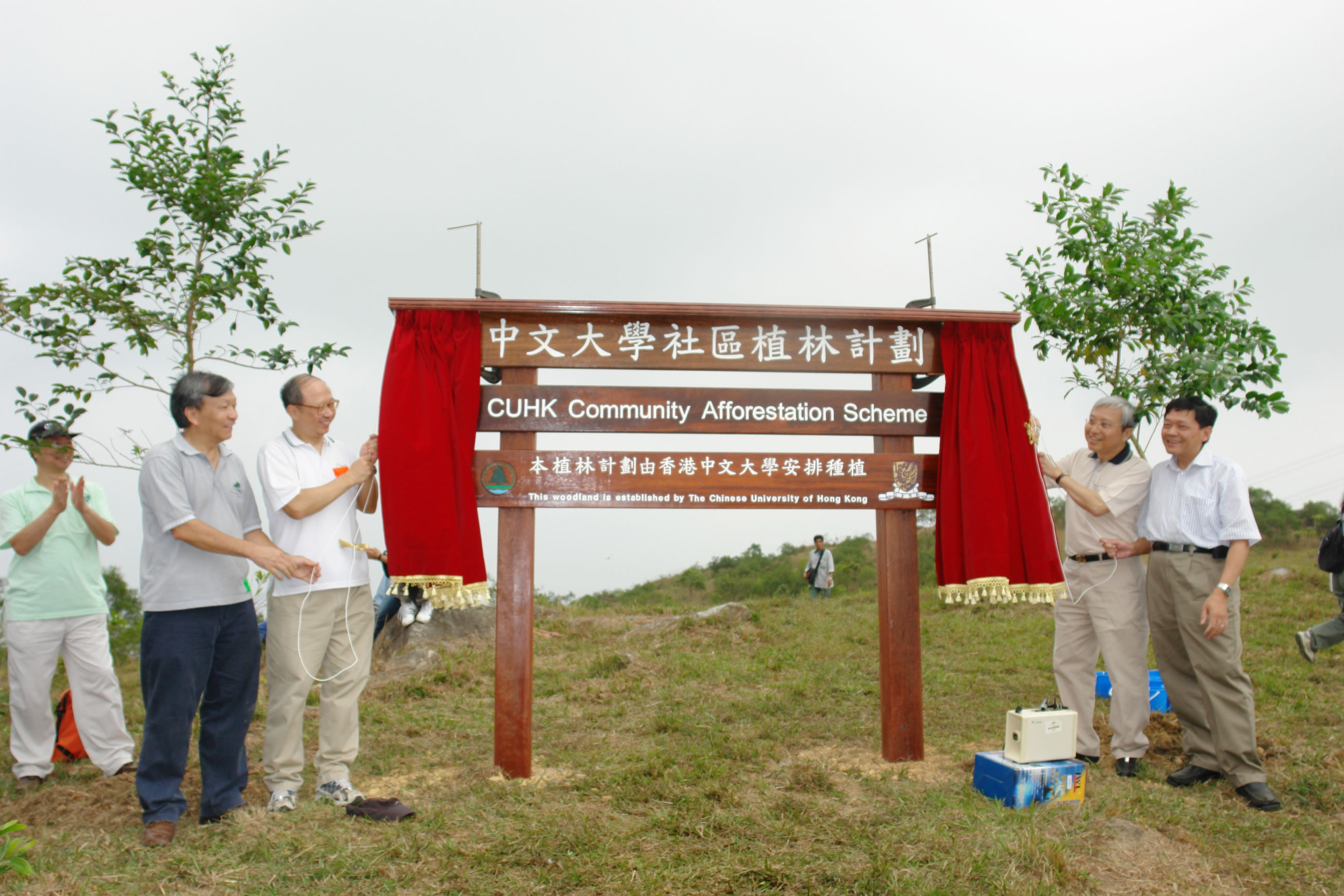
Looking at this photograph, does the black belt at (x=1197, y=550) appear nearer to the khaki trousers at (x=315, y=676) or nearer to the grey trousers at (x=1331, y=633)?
the grey trousers at (x=1331, y=633)

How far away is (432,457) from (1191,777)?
391cm

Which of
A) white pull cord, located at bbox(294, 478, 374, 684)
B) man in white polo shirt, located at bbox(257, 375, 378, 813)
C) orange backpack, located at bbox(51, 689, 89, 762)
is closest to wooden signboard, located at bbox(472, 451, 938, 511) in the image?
white pull cord, located at bbox(294, 478, 374, 684)

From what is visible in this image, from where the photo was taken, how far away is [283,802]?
3715 millimetres

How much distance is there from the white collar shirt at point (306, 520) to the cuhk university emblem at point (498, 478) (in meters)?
0.70

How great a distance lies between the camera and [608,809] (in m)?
3.67

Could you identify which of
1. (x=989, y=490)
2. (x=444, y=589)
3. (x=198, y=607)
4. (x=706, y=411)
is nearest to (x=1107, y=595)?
(x=989, y=490)

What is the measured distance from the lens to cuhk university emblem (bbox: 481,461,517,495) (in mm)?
4414

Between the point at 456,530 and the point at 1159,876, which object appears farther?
the point at 456,530

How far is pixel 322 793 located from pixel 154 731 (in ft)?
2.36

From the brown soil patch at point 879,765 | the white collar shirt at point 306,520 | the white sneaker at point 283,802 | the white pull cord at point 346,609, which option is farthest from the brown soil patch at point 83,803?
the brown soil patch at point 879,765

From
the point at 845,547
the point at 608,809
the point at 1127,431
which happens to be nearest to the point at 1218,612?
the point at 1127,431

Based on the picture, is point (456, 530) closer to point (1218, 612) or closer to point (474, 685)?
point (474, 685)

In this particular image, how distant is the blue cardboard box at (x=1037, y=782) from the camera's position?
3.77 meters

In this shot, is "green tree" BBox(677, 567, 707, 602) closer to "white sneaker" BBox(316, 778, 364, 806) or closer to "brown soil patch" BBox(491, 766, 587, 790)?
"brown soil patch" BBox(491, 766, 587, 790)
